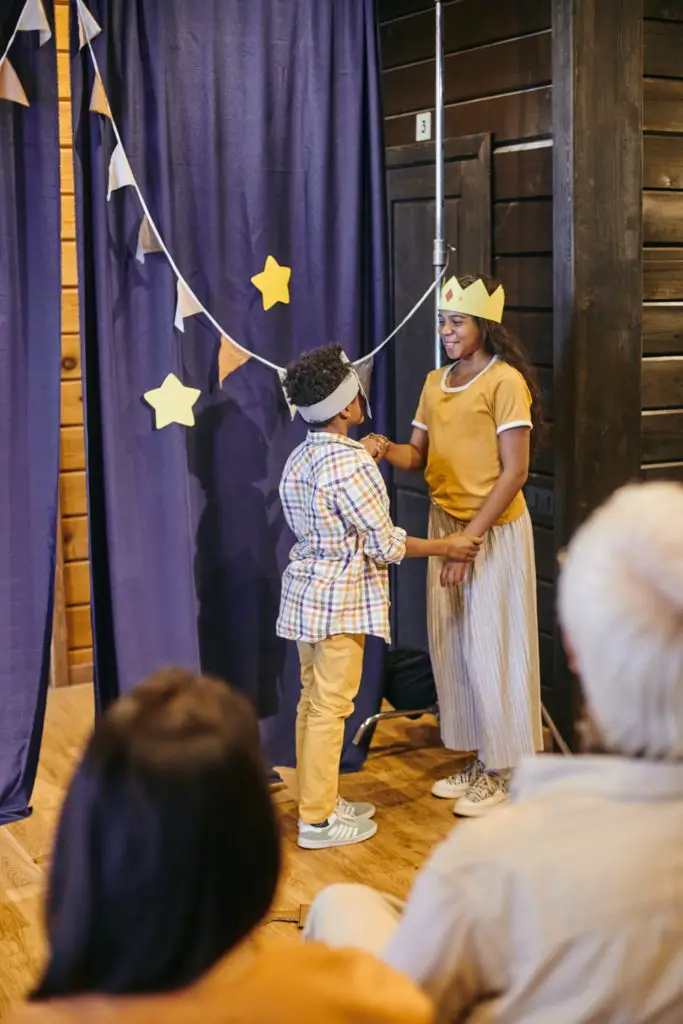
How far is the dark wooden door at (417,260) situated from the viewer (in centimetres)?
382

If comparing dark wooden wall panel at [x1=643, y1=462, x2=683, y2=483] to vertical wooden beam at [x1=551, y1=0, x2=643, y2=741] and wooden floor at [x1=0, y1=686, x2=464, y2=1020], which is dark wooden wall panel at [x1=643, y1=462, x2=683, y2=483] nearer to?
vertical wooden beam at [x1=551, y1=0, x2=643, y2=741]

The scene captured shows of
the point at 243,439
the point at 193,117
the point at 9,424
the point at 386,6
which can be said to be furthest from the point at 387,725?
the point at 386,6

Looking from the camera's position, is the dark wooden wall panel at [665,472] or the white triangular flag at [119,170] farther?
the dark wooden wall panel at [665,472]

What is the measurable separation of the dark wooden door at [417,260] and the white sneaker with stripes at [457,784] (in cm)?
82

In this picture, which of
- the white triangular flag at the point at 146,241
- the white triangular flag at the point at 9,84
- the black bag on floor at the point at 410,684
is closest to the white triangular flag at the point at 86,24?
the white triangular flag at the point at 9,84

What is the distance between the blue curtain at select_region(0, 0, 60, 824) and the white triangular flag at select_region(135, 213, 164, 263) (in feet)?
0.65

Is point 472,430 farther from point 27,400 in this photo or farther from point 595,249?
point 27,400

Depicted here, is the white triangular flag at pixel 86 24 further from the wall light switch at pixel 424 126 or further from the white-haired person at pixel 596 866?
the white-haired person at pixel 596 866

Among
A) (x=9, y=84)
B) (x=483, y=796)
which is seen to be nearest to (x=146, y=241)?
(x=9, y=84)

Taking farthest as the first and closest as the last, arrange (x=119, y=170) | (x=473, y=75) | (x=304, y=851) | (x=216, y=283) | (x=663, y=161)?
(x=473, y=75) → (x=663, y=161) → (x=216, y=283) → (x=304, y=851) → (x=119, y=170)

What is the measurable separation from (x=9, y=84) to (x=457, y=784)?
2.07 metres

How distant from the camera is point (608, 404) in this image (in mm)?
3547

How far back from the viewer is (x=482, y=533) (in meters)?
3.22

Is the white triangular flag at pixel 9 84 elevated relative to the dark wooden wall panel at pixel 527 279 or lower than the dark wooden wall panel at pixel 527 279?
elevated
